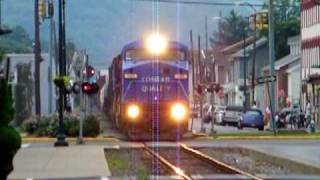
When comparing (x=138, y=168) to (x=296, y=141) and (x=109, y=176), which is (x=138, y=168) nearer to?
(x=109, y=176)

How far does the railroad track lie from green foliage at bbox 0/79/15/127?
960 cm

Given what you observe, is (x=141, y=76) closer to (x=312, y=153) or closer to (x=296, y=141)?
(x=296, y=141)

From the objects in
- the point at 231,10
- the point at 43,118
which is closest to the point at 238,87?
the point at 231,10

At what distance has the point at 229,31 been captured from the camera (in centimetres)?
18700

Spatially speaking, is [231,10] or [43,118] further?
[231,10]

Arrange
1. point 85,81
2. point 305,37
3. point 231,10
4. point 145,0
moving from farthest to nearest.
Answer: point 231,10
point 305,37
point 145,0
point 85,81

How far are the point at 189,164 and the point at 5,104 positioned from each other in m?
15.8

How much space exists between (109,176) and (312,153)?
1112cm

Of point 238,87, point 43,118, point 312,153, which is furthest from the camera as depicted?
point 238,87

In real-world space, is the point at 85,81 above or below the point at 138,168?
above

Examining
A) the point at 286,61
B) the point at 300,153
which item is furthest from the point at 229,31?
the point at 300,153

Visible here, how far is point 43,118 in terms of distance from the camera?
4672 centimetres

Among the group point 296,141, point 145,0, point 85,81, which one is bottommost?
point 296,141

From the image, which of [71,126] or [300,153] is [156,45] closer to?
[71,126]
